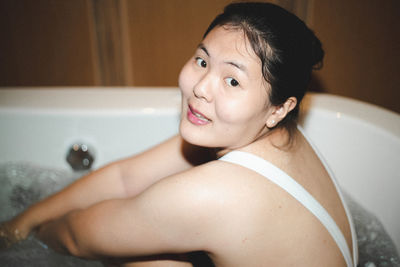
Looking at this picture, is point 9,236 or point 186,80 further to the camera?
point 9,236

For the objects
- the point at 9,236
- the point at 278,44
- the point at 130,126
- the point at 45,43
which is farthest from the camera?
the point at 45,43

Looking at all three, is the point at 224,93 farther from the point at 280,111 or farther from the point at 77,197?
the point at 77,197

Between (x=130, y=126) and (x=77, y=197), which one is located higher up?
(x=130, y=126)

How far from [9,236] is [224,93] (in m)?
0.83

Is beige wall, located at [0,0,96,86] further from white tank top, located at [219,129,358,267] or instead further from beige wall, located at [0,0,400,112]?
white tank top, located at [219,129,358,267]

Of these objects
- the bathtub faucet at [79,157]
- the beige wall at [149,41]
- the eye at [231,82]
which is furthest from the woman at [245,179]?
the beige wall at [149,41]

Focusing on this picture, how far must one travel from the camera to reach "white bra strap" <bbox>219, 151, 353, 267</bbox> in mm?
606

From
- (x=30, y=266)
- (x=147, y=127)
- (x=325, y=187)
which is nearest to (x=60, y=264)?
(x=30, y=266)

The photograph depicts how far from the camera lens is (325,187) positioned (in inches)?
27.1

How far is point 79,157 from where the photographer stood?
119 cm

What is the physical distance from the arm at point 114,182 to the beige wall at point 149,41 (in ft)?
2.46

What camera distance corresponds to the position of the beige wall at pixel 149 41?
1.39 meters

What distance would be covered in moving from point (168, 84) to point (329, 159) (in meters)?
0.90

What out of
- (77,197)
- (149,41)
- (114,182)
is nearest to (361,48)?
(149,41)
